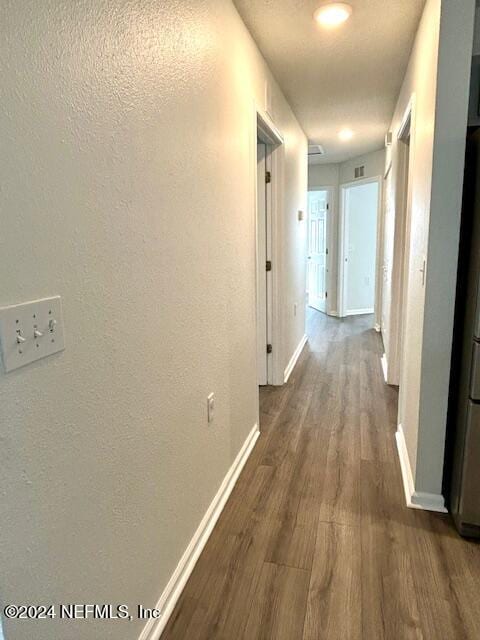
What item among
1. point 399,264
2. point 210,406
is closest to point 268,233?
point 399,264

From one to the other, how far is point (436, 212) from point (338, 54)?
4.94ft

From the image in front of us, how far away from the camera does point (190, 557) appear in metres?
1.65

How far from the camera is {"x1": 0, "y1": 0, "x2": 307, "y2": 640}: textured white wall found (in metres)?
0.80

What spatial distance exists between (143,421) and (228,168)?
4.41 feet

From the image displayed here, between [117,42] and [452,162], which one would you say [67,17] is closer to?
[117,42]

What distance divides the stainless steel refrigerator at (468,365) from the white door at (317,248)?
17.1 feet

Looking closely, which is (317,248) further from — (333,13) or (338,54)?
(333,13)

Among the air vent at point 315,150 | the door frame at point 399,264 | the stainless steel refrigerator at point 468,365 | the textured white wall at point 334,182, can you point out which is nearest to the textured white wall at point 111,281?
the stainless steel refrigerator at point 468,365

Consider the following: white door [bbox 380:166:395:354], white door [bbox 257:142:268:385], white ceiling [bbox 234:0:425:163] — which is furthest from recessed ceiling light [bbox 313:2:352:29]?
white door [bbox 380:166:395:354]

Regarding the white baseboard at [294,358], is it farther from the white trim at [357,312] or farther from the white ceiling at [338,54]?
the white ceiling at [338,54]

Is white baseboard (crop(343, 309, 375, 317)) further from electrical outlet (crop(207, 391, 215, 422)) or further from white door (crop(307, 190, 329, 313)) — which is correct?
electrical outlet (crop(207, 391, 215, 422))

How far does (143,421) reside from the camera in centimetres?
128

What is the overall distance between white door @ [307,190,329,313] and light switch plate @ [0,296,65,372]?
6450 mm

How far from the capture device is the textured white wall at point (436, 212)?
1684 mm
